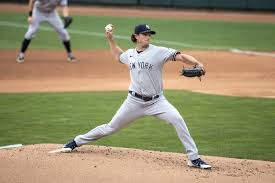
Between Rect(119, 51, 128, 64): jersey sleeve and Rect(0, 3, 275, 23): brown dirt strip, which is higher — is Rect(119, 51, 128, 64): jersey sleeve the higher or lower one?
the higher one

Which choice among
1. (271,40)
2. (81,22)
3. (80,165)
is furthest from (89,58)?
(80,165)

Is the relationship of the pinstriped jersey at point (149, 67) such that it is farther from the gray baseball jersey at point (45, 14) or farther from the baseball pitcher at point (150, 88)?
the gray baseball jersey at point (45, 14)

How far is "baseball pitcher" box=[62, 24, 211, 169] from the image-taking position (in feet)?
26.5

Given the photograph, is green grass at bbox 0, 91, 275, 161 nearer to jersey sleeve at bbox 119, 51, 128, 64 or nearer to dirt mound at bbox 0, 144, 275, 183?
dirt mound at bbox 0, 144, 275, 183

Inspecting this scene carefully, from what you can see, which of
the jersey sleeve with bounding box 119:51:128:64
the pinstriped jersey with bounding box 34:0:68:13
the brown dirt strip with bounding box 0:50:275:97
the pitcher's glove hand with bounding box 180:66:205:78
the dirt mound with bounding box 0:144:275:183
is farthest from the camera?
the pinstriped jersey with bounding box 34:0:68:13

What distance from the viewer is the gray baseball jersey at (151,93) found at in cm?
807

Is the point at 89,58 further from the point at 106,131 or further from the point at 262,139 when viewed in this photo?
the point at 106,131

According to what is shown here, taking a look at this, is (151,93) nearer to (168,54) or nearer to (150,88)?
(150,88)

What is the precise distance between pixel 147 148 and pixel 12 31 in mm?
16182

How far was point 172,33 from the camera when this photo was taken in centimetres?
2558

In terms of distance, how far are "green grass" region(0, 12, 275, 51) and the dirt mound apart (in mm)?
12903

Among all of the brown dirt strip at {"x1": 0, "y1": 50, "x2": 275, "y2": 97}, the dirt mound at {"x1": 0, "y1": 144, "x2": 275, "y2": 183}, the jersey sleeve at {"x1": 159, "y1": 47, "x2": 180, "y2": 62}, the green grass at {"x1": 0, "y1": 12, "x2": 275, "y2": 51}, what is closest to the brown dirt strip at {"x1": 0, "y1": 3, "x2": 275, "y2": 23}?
the green grass at {"x1": 0, "y1": 12, "x2": 275, "y2": 51}

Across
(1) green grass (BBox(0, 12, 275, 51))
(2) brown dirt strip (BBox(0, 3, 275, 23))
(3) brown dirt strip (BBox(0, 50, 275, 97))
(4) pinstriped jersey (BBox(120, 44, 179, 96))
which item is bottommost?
(2) brown dirt strip (BBox(0, 3, 275, 23))

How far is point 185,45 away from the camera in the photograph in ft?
72.9
